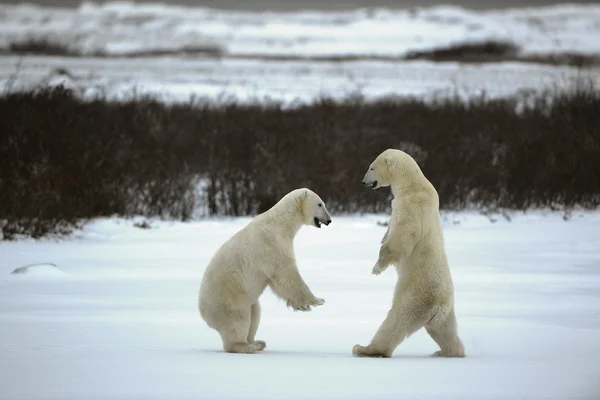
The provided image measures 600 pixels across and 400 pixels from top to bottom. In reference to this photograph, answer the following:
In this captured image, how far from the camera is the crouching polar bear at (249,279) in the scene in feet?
19.2

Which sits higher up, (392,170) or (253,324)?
(392,170)

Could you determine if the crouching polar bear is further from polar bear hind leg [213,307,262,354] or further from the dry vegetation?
the dry vegetation

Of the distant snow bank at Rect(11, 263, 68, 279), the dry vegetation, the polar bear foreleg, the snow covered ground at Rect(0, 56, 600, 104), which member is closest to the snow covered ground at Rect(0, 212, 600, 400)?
the distant snow bank at Rect(11, 263, 68, 279)

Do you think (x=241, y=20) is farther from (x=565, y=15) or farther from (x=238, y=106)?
(x=238, y=106)

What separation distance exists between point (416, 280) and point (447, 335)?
0.40m

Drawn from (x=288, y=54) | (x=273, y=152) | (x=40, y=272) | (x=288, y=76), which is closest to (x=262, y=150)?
(x=273, y=152)

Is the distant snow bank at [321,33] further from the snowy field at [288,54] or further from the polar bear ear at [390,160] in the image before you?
the polar bear ear at [390,160]

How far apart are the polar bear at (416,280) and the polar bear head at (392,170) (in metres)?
0.13

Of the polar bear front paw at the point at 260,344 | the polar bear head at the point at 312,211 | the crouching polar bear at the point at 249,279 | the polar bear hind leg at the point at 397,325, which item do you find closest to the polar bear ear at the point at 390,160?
the polar bear head at the point at 312,211

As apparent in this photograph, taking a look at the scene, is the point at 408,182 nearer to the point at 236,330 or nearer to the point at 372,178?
the point at 372,178

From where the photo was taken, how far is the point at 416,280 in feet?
18.9

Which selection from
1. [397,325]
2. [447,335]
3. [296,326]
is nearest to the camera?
[397,325]

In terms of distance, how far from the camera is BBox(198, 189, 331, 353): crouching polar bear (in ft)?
19.2

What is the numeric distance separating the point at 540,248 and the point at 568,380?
300 inches
